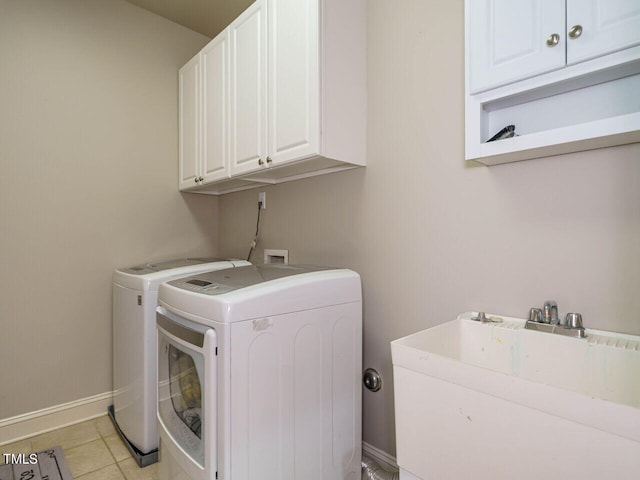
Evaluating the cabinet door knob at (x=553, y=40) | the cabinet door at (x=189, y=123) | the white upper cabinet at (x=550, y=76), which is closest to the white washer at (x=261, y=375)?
the white upper cabinet at (x=550, y=76)

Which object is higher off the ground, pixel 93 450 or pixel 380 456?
pixel 380 456

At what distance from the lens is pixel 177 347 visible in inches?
53.5

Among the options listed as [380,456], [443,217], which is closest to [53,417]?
[380,456]

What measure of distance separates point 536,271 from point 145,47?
2.75 meters

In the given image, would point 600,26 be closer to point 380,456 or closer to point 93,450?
point 380,456

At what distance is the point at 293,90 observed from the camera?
1596mm

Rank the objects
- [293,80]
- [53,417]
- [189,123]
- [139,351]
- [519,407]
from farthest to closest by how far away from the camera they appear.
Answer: [189,123]
[53,417]
[139,351]
[293,80]
[519,407]

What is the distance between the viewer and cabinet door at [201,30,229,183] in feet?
6.69

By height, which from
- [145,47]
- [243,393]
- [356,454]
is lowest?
[356,454]

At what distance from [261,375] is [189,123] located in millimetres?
1914

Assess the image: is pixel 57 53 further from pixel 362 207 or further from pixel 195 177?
pixel 362 207

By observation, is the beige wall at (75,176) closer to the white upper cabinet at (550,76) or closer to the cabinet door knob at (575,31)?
the white upper cabinet at (550,76)

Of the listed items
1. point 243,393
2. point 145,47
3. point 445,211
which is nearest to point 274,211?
point 445,211

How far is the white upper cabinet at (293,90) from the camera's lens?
1.53 metres
